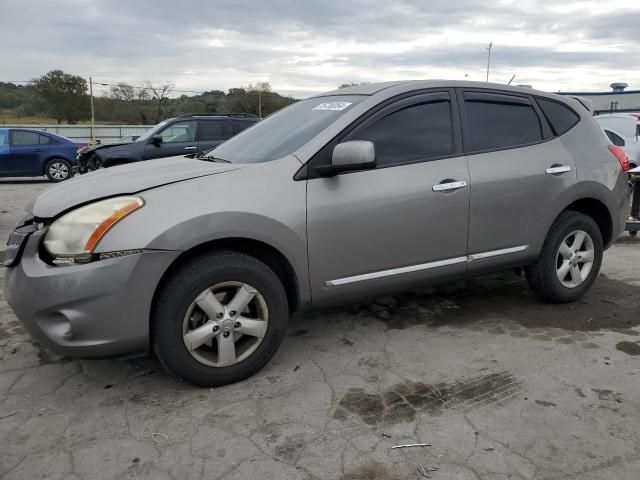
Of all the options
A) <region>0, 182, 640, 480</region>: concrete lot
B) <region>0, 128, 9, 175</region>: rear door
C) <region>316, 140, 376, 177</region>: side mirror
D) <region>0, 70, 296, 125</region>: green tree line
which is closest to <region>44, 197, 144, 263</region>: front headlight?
<region>0, 182, 640, 480</region>: concrete lot

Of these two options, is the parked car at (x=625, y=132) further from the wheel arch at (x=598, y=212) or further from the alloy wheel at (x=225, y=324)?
the alloy wheel at (x=225, y=324)

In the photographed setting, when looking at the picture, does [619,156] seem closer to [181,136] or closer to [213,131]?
[213,131]

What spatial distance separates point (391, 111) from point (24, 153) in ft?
42.8

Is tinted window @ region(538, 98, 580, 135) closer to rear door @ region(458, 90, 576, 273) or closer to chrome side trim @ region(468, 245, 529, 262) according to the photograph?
rear door @ region(458, 90, 576, 273)

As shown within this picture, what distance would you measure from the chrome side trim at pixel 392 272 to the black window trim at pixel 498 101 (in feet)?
2.45

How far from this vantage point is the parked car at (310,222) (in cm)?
267

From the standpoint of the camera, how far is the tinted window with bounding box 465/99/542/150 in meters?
3.77

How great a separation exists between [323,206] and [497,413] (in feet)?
4.78

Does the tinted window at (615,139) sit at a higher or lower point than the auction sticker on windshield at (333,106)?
higher

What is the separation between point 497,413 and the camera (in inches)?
107

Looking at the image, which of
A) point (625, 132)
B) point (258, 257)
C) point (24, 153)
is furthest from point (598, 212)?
point (24, 153)

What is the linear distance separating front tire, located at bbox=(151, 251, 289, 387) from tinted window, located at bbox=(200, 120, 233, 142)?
9351 millimetres

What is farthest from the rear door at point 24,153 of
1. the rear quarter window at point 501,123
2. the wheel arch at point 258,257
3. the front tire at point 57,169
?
the rear quarter window at point 501,123

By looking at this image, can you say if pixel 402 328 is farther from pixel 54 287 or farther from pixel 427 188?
pixel 54 287
